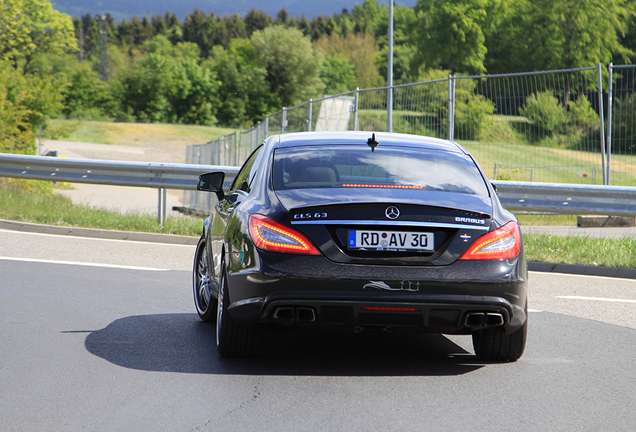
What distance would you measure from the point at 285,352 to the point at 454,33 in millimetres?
84411

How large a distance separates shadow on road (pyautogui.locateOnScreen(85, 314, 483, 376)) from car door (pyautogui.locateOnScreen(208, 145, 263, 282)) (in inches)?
23.3

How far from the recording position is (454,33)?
86312 millimetres

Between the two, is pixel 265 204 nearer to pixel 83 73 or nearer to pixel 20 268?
pixel 20 268

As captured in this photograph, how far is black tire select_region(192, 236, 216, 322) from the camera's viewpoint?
20.5 feet

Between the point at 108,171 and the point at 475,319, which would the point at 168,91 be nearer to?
the point at 108,171

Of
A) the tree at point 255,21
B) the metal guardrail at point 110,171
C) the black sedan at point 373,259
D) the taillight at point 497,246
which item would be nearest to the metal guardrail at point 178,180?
the metal guardrail at point 110,171

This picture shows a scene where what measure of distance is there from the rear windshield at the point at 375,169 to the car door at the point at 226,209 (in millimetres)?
373

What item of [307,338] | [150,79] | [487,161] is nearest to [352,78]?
[150,79]

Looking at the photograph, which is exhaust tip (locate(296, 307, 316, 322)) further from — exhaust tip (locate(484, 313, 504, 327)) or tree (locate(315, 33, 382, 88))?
tree (locate(315, 33, 382, 88))

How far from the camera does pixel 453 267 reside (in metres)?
4.67

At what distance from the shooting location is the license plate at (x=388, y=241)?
465 centimetres

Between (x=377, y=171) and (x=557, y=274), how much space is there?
16.3 ft

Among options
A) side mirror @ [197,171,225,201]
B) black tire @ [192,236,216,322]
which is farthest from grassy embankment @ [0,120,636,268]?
side mirror @ [197,171,225,201]

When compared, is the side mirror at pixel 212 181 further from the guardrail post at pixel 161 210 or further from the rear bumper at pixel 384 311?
the guardrail post at pixel 161 210
